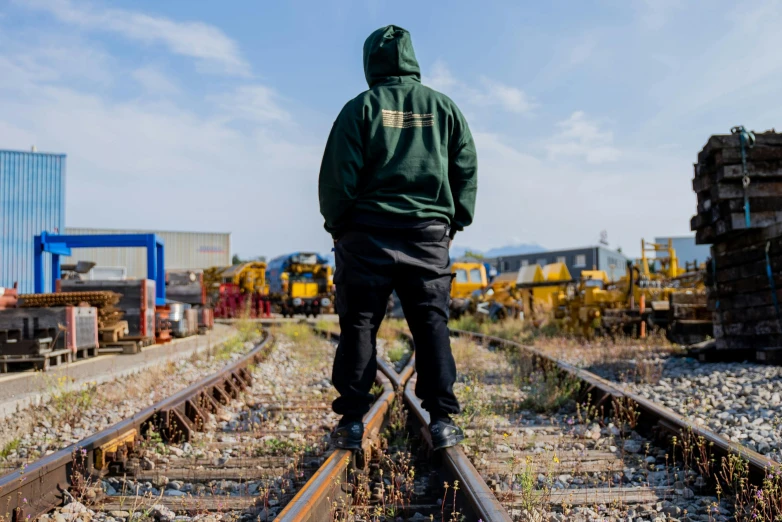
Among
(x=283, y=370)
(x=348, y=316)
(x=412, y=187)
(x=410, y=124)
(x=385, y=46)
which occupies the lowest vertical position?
(x=283, y=370)

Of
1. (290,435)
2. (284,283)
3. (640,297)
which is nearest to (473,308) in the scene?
(640,297)

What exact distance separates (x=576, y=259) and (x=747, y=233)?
37185mm

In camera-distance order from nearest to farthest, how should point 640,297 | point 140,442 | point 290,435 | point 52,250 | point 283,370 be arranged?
point 140,442 → point 290,435 → point 283,370 → point 52,250 → point 640,297

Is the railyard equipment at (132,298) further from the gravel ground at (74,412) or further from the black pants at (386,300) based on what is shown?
the black pants at (386,300)

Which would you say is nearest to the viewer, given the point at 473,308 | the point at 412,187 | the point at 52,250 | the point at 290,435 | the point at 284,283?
the point at 412,187

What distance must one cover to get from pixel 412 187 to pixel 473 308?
1558 centimetres

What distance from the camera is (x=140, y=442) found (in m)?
3.57

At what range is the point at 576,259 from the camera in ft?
142

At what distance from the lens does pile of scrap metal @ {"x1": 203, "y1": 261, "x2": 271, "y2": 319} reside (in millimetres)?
24375

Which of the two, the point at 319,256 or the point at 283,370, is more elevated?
the point at 319,256

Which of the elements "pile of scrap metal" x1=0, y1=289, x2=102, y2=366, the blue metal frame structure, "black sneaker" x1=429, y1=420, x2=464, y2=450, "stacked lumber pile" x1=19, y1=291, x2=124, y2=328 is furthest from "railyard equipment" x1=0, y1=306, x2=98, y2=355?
"black sneaker" x1=429, y1=420, x2=464, y2=450

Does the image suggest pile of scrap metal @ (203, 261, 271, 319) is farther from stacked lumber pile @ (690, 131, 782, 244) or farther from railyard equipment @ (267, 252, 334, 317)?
stacked lumber pile @ (690, 131, 782, 244)

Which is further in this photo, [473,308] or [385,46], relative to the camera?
[473,308]

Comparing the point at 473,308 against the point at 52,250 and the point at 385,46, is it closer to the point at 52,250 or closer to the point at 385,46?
the point at 52,250
